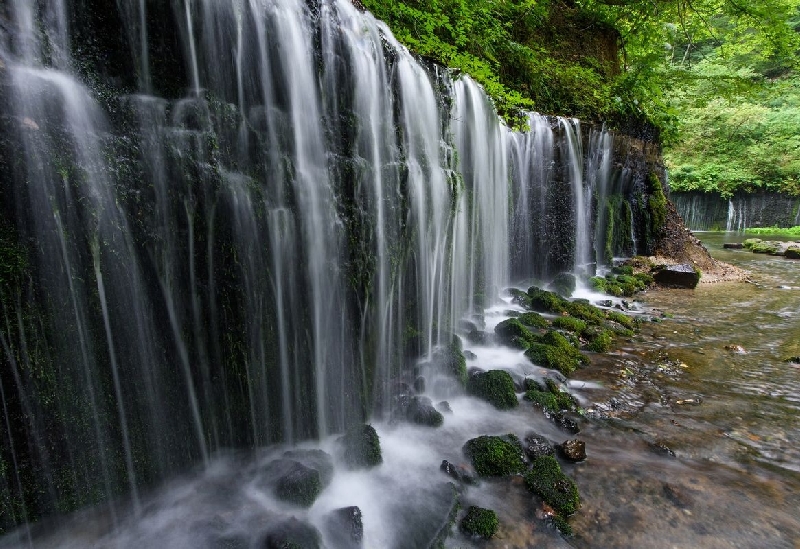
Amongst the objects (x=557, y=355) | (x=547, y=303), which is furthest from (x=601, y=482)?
(x=547, y=303)

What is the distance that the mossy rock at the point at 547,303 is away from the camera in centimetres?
827

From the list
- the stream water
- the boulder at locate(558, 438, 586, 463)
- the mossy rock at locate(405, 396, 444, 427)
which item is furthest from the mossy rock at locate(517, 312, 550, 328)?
the boulder at locate(558, 438, 586, 463)

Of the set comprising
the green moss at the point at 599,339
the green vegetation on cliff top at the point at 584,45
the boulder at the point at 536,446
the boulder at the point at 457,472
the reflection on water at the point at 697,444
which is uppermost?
the green vegetation on cliff top at the point at 584,45

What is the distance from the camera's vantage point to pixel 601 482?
3441mm

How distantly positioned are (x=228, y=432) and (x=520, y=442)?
2716 mm

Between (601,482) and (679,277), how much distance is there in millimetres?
9734

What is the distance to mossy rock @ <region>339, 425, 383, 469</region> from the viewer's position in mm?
3703

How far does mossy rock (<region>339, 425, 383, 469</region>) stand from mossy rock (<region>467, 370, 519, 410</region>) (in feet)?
5.02

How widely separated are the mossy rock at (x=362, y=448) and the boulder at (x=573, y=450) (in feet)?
5.53

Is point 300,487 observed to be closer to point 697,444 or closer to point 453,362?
point 453,362

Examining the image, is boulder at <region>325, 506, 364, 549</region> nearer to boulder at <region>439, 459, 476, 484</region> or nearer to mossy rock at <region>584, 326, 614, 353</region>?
boulder at <region>439, 459, 476, 484</region>

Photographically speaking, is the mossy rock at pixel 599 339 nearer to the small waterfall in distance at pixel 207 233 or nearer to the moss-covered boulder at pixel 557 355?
the moss-covered boulder at pixel 557 355

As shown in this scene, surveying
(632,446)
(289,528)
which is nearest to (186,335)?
(289,528)

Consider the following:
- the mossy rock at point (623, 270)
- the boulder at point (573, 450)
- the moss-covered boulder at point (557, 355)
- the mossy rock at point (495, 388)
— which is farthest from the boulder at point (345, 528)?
the mossy rock at point (623, 270)
